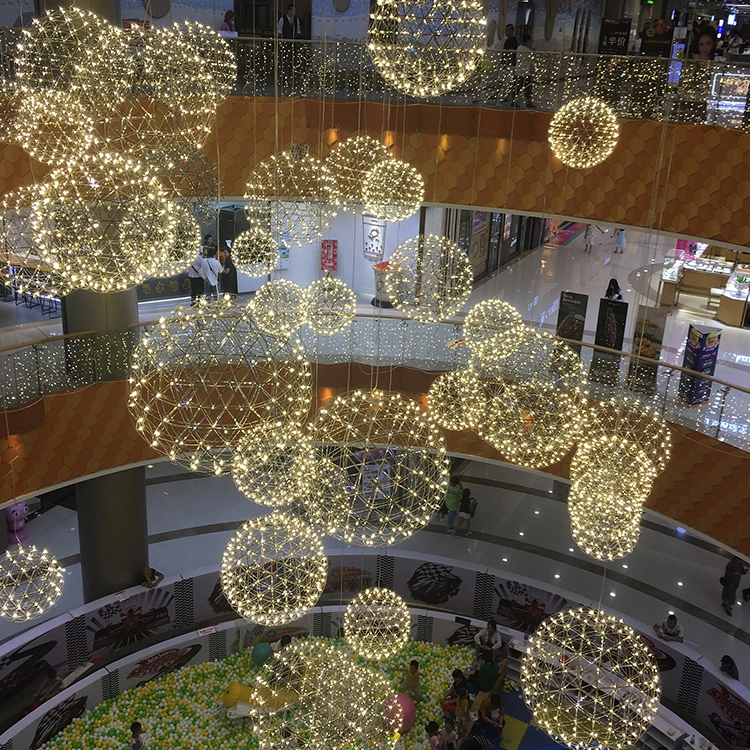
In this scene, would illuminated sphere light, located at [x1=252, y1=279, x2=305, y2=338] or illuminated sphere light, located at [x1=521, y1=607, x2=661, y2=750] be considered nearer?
illuminated sphere light, located at [x1=521, y1=607, x2=661, y2=750]

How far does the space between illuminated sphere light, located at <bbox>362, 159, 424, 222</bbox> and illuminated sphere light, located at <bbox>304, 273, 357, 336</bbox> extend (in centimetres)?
84

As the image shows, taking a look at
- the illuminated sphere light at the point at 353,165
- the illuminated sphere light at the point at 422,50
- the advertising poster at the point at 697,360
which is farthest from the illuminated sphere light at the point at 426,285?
the illuminated sphere light at the point at 422,50

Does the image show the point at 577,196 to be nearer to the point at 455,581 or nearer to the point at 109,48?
the point at 455,581

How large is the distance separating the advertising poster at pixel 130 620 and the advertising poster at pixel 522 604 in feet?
14.7

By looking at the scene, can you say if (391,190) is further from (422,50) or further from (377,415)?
(422,50)

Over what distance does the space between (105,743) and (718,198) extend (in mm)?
9403

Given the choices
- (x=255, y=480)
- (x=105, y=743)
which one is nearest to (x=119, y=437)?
(x=105, y=743)

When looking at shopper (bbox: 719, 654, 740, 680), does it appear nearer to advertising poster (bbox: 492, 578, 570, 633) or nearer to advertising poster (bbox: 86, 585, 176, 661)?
advertising poster (bbox: 492, 578, 570, 633)

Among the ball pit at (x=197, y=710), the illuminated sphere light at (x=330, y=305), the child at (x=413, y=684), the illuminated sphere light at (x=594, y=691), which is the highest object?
the illuminated sphere light at (x=330, y=305)

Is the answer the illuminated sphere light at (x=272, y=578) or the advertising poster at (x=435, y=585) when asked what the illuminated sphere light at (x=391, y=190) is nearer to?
the illuminated sphere light at (x=272, y=578)

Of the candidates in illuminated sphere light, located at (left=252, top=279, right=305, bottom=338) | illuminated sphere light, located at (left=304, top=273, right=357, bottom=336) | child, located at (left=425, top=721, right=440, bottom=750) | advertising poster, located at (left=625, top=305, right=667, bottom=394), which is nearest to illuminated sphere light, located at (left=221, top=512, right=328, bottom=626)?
illuminated sphere light, located at (left=252, top=279, right=305, bottom=338)

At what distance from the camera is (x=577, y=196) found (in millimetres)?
10742

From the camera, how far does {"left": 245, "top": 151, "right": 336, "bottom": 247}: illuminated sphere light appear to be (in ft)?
23.7

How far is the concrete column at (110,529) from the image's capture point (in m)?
11.4
